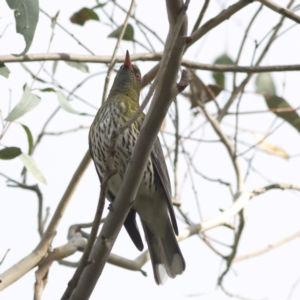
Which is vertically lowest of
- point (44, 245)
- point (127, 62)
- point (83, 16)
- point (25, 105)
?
point (44, 245)

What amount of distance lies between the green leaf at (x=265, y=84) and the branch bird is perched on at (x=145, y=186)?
45.4 inches

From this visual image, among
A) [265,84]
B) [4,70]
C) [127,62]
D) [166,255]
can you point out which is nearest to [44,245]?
[166,255]

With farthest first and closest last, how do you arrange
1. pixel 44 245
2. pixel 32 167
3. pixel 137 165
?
pixel 32 167
pixel 44 245
pixel 137 165

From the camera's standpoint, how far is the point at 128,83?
13.9ft

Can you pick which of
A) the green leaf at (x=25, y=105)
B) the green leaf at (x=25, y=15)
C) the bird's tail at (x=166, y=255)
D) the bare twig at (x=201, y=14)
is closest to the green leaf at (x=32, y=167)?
the green leaf at (x=25, y=105)

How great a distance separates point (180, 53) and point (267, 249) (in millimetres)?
2757

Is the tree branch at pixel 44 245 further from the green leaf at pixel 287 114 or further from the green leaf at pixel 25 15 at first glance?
the green leaf at pixel 287 114

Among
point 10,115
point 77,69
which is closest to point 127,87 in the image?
point 77,69

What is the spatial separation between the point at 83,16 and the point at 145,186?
1.37 metres

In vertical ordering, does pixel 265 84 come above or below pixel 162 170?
above

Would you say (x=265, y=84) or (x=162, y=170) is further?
(x=265, y=84)

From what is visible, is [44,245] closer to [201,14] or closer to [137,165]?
[137,165]

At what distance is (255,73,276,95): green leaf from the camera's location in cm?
475

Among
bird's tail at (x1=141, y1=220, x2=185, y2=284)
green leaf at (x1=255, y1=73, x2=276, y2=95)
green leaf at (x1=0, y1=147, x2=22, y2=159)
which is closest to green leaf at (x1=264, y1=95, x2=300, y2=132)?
green leaf at (x1=255, y1=73, x2=276, y2=95)
